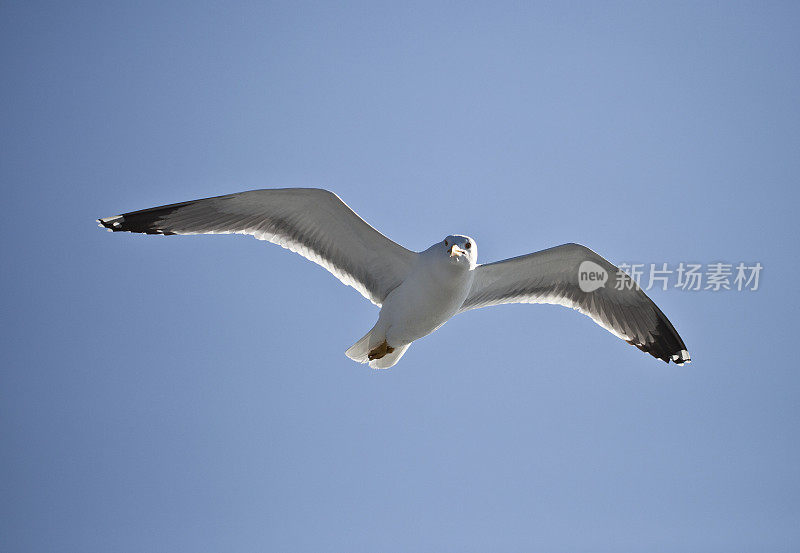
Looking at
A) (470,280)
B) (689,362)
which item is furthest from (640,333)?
(470,280)

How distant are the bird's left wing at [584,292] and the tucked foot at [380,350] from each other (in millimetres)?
630

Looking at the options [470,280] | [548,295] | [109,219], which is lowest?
[109,219]

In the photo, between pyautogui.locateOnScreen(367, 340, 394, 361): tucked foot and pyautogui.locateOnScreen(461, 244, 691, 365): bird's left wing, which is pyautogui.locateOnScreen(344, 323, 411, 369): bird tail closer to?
pyautogui.locateOnScreen(367, 340, 394, 361): tucked foot

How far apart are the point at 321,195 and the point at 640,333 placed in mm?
2697

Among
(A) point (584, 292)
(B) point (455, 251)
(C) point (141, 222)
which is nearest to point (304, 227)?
(C) point (141, 222)

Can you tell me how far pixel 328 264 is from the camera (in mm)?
7590

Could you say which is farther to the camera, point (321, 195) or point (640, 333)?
point (640, 333)

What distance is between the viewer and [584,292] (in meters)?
8.00

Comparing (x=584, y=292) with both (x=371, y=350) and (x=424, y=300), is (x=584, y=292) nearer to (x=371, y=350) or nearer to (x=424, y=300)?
(x=424, y=300)

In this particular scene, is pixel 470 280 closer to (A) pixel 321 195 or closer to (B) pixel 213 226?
(A) pixel 321 195

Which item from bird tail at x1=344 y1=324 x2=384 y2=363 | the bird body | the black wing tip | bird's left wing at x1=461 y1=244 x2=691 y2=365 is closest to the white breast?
the bird body

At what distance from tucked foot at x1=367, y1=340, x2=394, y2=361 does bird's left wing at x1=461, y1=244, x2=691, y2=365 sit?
2.07 ft

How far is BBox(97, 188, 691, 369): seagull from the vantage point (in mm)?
A: 7086

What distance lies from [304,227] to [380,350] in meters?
1.00
